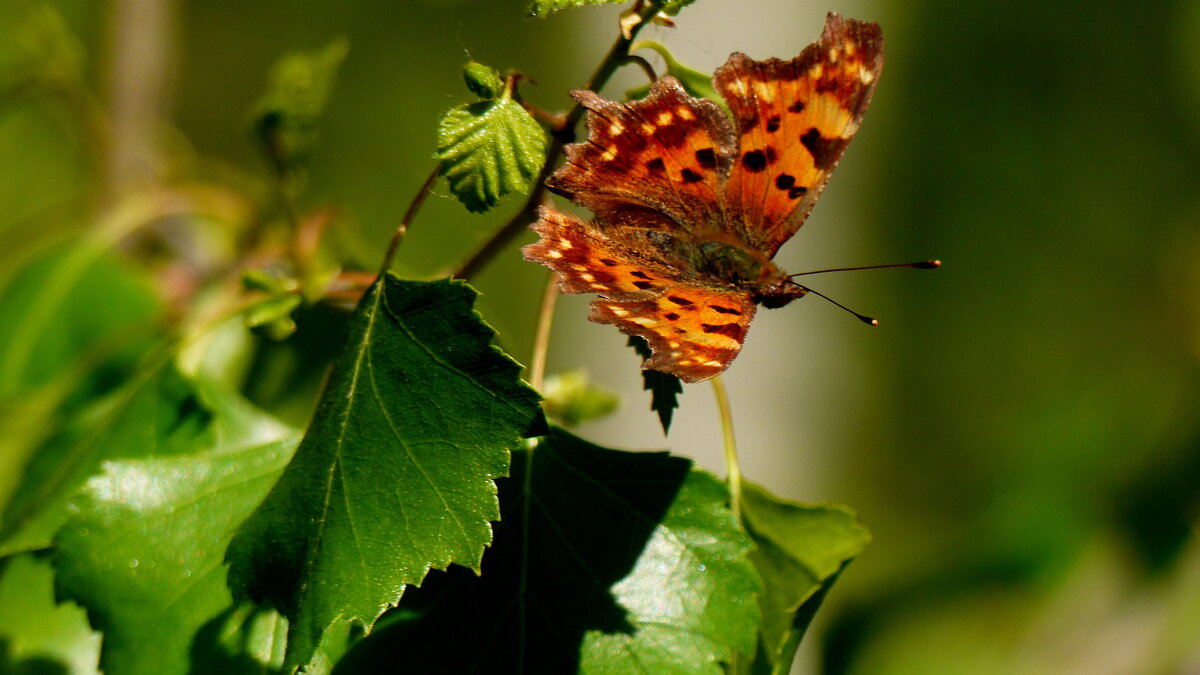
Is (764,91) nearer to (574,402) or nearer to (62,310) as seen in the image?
(574,402)

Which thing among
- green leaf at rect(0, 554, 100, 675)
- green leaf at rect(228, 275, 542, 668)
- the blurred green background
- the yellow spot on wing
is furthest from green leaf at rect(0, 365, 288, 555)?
the blurred green background

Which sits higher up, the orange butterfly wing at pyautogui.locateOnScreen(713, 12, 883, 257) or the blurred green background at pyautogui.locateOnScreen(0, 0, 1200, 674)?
the orange butterfly wing at pyautogui.locateOnScreen(713, 12, 883, 257)

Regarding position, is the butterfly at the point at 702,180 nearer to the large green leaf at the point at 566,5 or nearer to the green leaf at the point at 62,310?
the large green leaf at the point at 566,5

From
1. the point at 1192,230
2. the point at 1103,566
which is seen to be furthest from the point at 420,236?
the point at 1192,230

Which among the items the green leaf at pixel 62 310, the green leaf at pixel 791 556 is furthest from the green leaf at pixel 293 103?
the green leaf at pixel 791 556

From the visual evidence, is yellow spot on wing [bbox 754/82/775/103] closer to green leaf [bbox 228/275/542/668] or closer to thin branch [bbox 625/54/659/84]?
thin branch [bbox 625/54/659/84]

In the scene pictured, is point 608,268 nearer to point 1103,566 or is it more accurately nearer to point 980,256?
point 1103,566
